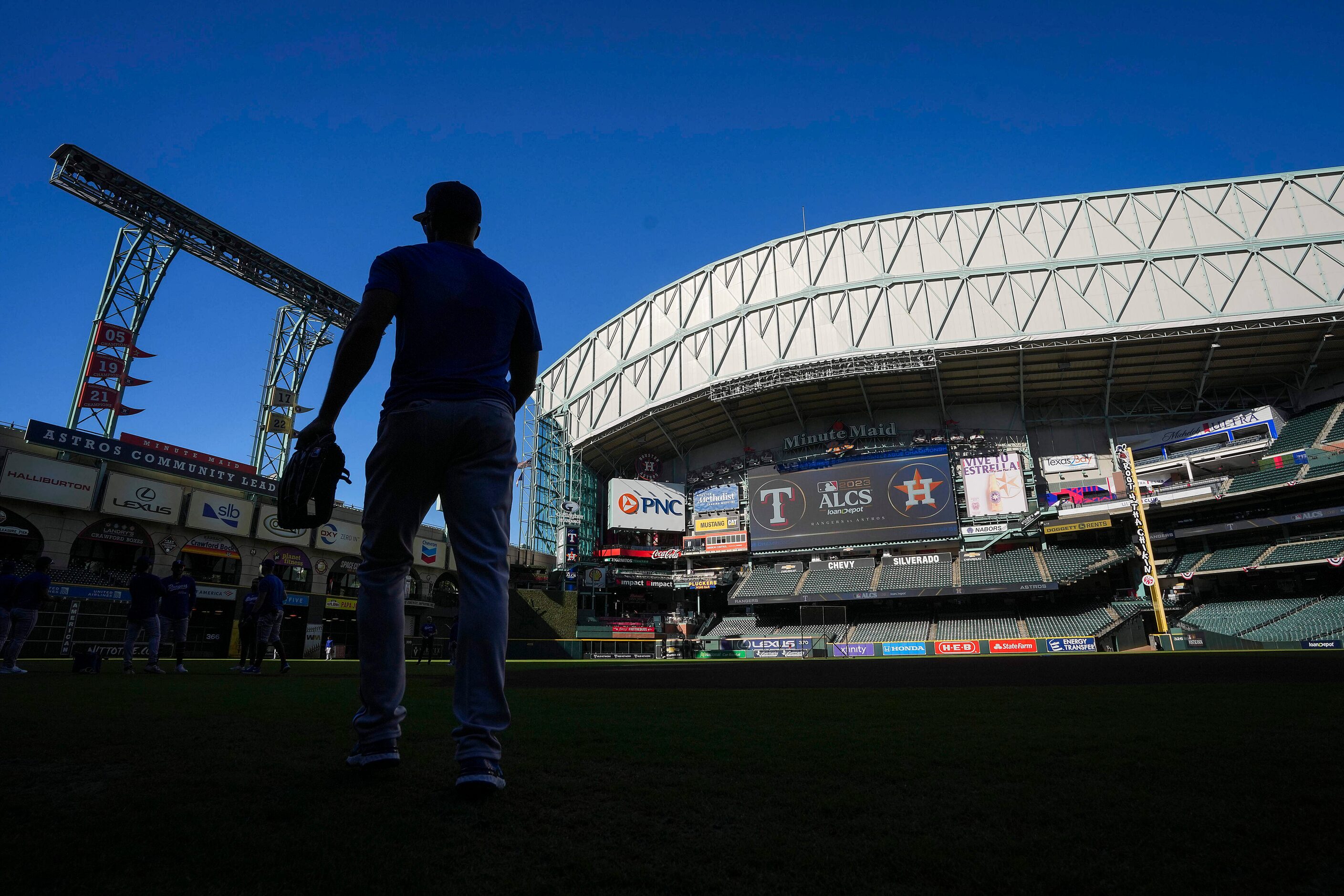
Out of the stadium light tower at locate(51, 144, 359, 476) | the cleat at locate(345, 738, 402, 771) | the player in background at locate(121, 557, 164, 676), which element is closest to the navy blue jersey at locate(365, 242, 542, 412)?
the cleat at locate(345, 738, 402, 771)

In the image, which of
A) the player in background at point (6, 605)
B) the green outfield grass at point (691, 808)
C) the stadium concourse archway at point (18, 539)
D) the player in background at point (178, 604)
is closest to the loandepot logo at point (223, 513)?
the stadium concourse archway at point (18, 539)

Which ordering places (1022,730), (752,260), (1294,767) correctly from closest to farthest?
1. (1294,767)
2. (1022,730)
3. (752,260)

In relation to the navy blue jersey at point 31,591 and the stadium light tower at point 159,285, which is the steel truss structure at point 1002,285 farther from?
the navy blue jersey at point 31,591

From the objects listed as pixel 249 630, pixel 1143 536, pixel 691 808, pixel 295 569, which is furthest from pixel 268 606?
pixel 1143 536

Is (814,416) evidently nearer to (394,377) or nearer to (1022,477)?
(1022,477)

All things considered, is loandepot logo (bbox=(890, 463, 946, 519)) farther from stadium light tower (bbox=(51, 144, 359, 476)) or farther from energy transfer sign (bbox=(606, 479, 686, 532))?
stadium light tower (bbox=(51, 144, 359, 476))

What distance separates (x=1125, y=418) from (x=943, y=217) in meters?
14.3

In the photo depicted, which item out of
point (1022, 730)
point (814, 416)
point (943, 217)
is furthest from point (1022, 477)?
point (1022, 730)

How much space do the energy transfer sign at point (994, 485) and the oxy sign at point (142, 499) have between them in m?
35.8

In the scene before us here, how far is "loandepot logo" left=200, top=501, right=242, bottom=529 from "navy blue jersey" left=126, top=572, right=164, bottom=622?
20360 mm

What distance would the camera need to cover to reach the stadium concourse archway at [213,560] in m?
25.4

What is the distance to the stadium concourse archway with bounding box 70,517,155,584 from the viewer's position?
73.9 feet

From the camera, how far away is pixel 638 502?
136 ft

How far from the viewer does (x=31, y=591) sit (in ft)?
24.3
